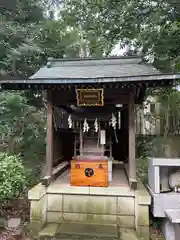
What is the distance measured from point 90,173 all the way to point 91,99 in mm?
1534

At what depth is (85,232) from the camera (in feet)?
11.6

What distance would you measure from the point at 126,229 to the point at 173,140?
16.5 feet

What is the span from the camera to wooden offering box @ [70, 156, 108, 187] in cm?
432

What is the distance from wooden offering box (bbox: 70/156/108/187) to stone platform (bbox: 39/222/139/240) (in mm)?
811

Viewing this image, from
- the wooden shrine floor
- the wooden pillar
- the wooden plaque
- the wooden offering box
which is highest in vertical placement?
the wooden plaque

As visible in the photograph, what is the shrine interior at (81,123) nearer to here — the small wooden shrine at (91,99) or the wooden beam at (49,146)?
the small wooden shrine at (91,99)

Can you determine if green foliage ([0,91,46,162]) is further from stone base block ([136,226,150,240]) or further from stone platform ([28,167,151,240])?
stone base block ([136,226,150,240])

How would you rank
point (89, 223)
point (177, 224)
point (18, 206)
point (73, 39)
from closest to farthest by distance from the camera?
point (177, 224) → point (89, 223) → point (18, 206) → point (73, 39)

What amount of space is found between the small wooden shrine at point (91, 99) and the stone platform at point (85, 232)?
80cm

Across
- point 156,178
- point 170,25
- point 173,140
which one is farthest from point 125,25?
point 156,178

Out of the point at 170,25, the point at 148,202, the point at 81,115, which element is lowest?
the point at 148,202

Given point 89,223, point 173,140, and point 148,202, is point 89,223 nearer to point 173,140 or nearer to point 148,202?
point 148,202

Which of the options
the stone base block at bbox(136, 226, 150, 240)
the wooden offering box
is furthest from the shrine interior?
the stone base block at bbox(136, 226, 150, 240)

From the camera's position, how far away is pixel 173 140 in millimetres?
7902
